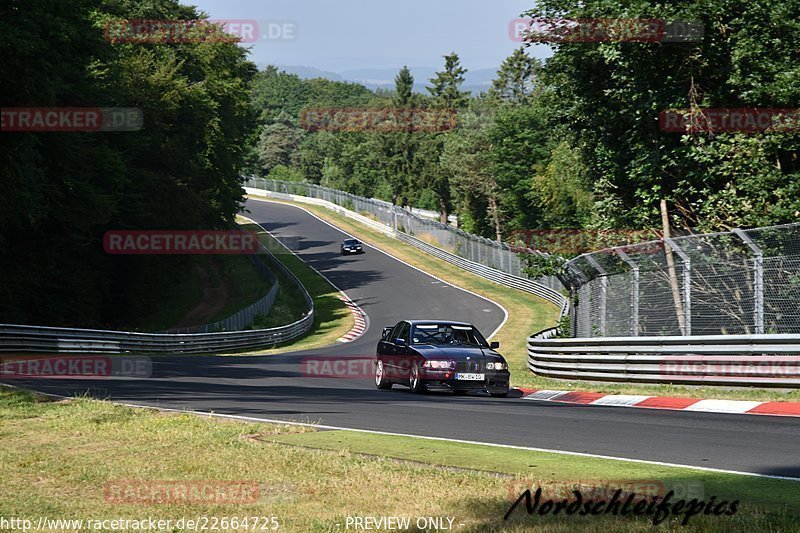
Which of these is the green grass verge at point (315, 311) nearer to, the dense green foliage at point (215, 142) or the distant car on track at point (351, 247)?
the distant car on track at point (351, 247)

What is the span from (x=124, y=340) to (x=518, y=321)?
23.2 metres

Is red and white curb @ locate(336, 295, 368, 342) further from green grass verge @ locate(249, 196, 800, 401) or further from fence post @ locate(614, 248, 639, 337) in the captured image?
fence post @ locate(614, 248, 639, 337)

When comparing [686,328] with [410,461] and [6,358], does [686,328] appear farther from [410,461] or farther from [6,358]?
[6,358]

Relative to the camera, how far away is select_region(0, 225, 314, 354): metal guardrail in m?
29.3

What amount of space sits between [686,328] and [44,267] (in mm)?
29551

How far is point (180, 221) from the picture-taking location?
50844mm

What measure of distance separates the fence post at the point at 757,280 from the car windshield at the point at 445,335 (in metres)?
4.94

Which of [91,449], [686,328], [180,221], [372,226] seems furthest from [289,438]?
[372,226]

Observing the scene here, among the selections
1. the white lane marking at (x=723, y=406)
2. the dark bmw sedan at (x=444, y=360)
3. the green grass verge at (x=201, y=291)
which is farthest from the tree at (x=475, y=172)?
the white lane marking at (x=723, y=406)

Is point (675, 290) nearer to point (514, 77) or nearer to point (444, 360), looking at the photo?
point (444, 360)

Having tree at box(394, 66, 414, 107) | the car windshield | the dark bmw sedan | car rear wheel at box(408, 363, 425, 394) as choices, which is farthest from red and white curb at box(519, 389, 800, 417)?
tree at box(394, 66, 414, 107)

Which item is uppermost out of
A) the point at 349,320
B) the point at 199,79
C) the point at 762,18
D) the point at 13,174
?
the point at 199,79

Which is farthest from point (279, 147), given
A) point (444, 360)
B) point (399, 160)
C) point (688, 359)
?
point (688, 359)

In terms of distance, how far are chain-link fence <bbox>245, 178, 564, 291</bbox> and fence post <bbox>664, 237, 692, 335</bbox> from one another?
1238 inches
